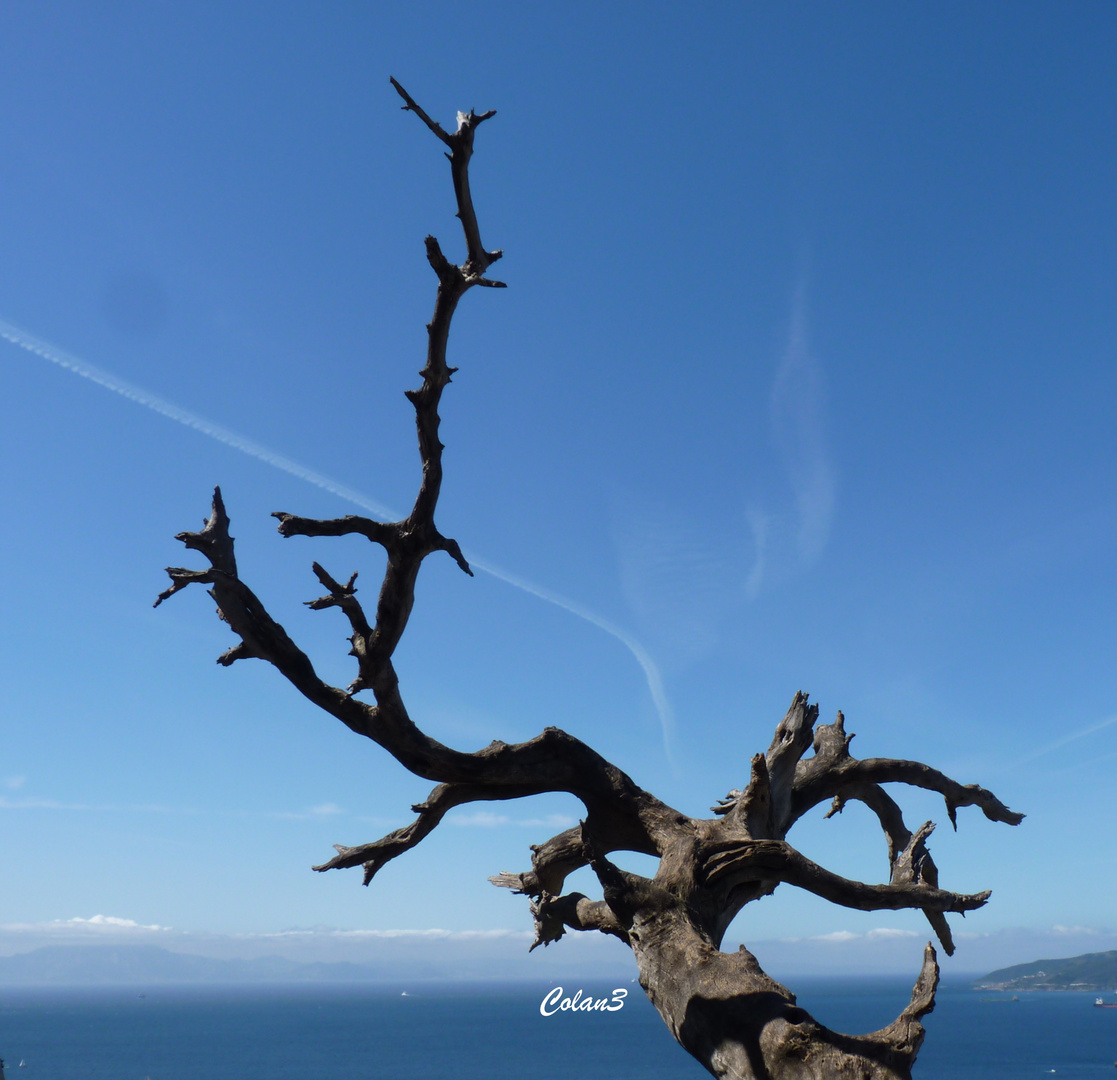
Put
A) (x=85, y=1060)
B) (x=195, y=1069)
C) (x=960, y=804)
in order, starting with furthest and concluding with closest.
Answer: (x=85, y=1060) → (x=195, y=1069) → (x=960, y=804)

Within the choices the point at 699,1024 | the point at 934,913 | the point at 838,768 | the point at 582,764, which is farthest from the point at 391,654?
the point at 934,913

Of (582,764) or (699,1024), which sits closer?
(699,1024)

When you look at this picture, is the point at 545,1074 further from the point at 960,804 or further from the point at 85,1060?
the point at 960,804

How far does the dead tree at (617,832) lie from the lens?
612cm

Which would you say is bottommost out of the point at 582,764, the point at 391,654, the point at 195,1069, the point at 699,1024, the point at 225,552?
the point at 699,1024

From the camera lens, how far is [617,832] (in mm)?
9211

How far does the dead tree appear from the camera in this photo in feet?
20.1

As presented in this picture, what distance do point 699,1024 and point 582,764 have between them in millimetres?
3011

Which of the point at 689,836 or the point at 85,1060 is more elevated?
the point at 85,1060

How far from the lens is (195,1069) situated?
14838cm
